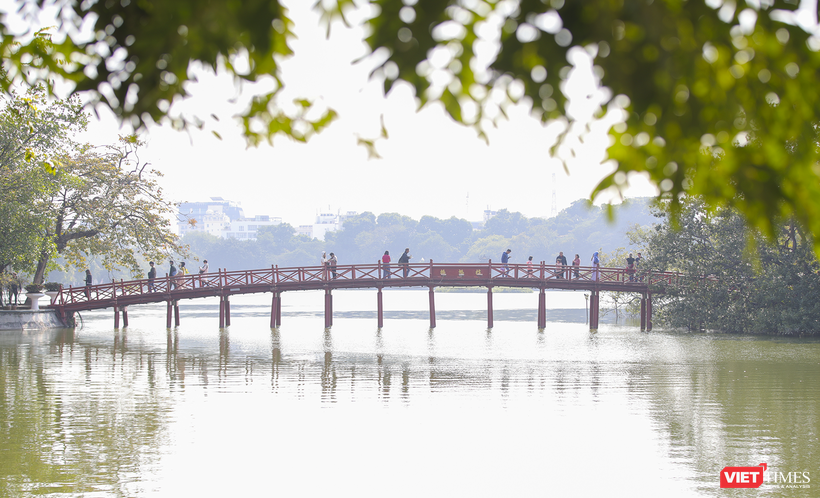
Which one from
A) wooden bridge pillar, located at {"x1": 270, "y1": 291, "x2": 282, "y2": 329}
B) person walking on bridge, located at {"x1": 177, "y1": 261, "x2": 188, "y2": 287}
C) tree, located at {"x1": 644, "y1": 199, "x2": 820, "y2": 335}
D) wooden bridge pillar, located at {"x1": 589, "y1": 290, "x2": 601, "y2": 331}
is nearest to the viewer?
tree, located at {"x1": 644, "y1": 199, "x2": 820, "y2": 335}

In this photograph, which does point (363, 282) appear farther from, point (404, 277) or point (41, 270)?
point (41, 270)

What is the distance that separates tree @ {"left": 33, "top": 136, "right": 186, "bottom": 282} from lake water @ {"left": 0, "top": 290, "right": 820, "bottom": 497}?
9.13 metres

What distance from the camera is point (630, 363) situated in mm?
19656

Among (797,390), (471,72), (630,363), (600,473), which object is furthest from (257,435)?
(630,363)

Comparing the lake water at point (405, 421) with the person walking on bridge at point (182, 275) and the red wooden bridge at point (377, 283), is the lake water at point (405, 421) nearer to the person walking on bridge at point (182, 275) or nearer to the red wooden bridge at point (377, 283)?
the red wooden bridge at point (377, 283)

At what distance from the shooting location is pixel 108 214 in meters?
31.1

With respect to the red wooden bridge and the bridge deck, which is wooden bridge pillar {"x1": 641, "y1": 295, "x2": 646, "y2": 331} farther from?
the bridge deck

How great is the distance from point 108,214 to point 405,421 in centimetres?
2347

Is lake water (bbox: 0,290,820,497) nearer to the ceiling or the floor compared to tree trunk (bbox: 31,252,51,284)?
nearer to the floor

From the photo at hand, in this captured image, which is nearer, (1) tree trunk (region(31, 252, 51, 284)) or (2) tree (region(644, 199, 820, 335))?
(2) tree (region(644, 199, 820, 335))

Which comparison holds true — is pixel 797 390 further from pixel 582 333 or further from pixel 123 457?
pixel 582 333

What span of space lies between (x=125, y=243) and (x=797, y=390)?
26420 mm

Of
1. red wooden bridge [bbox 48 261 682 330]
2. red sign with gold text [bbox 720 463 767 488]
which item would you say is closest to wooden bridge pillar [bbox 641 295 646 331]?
red wooden bridge [bbox 48 261 682 330]

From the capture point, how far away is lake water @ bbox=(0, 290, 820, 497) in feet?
28.2
